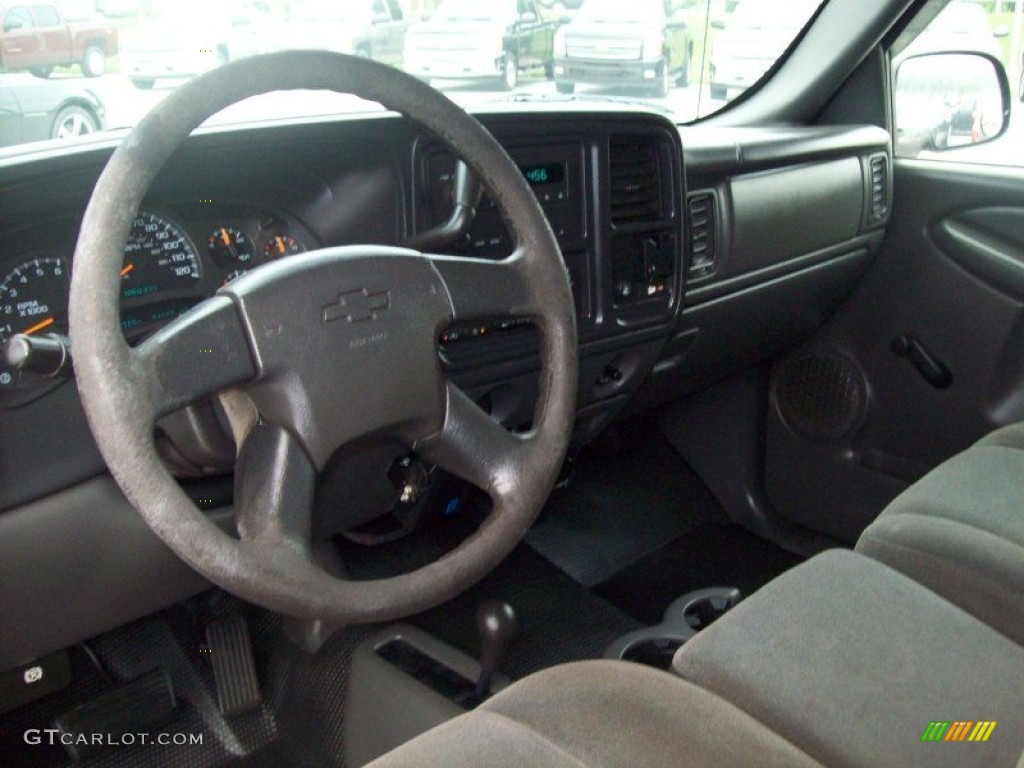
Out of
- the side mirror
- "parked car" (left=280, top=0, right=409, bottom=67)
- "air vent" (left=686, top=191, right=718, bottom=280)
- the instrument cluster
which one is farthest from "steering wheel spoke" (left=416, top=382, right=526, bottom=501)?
the side mirror

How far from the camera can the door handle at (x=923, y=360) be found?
7.46 ft

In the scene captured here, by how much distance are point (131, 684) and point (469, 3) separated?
120 cm

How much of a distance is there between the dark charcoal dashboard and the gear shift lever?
0.73 ft

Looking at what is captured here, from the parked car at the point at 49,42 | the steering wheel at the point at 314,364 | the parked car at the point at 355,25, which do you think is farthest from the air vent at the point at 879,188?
the parked car at the point at 49,42

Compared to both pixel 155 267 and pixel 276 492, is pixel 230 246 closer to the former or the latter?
pixel 155 267

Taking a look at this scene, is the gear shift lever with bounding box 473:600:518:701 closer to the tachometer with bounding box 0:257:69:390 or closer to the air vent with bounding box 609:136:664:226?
the air vent with bounding box 609:136:664:226

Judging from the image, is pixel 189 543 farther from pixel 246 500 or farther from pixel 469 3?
pixel 469 3

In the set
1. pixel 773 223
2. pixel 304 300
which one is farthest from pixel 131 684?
pixel 773 223

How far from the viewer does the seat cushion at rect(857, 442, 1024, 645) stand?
125 cm

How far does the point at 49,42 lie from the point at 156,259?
0.34 meters

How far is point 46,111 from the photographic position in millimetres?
1303

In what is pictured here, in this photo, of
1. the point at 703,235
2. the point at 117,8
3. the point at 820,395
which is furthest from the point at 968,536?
the point at 117,8

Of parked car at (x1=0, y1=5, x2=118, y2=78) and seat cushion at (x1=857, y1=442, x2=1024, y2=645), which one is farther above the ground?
parked car at (x1=0, y1=5, x2=118, y2=78)

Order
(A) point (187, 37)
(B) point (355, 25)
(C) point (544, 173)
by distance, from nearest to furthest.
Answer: (A) point (187, 37), (B) point (355, 25), (C) point (544, 173)
